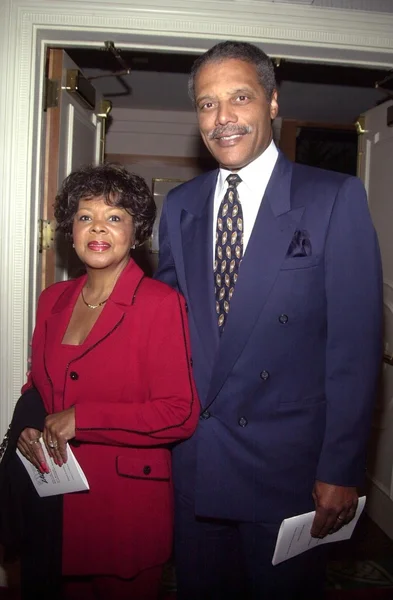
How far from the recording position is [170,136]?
5.66 metres

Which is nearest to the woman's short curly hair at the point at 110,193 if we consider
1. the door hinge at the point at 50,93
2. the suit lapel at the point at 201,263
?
the suit lapel at the point at 201,263

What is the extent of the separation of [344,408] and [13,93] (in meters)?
1.84

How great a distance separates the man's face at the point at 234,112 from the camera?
60.2 inches

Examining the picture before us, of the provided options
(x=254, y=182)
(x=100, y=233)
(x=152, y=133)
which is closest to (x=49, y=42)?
(x=100, y=233)

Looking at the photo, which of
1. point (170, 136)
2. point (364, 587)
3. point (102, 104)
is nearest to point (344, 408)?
point (364, 587)

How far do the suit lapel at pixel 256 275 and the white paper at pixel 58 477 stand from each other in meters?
0.43

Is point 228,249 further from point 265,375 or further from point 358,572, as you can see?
point 358,572

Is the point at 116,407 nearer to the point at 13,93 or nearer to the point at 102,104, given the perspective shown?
the point at 13,93

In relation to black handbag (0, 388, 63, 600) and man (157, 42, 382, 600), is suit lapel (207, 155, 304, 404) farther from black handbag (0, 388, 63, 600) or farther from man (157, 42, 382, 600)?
black handbag (0, 388, 63, 600)

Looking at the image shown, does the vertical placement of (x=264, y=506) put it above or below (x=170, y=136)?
below

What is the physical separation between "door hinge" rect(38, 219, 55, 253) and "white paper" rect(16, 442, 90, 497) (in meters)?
1.10

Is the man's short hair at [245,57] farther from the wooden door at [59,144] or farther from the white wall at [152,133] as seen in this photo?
the white wall at [152,133]

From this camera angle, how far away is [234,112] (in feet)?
5.03

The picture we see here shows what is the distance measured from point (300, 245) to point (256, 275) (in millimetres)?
146
